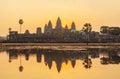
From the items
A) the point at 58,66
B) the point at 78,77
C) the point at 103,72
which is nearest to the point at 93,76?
the point at 78,77

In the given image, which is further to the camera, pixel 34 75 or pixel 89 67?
pixel 89 67

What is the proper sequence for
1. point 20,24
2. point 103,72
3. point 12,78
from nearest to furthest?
point 12,78
point 103,72
point 20,24

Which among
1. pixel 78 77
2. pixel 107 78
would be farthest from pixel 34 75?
pixel 107 78

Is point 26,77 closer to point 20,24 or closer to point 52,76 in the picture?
point 52,76

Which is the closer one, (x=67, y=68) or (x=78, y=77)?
(x=78, y=77)

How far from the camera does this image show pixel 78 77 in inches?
1644

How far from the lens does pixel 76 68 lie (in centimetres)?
5222

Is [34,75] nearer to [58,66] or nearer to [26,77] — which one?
[26,77]

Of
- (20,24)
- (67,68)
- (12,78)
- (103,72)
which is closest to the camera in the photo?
(12,78)

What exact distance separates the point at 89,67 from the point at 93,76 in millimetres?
10631

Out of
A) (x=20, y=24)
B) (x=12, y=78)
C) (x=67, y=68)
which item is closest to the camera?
(x=12, y=78)

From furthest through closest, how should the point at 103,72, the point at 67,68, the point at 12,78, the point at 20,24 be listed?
the point at 20,24 → the point at 67,68 → the point at 103,72 → the point at 12,78

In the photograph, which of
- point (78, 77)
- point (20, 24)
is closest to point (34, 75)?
→ point (78, 77)

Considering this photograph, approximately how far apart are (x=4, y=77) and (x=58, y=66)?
1410 cm
